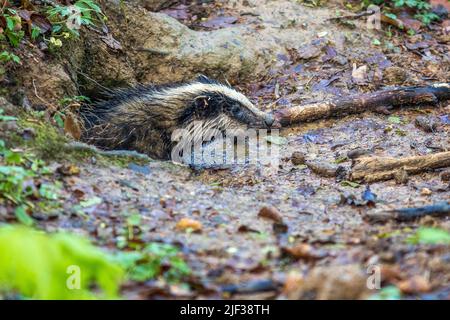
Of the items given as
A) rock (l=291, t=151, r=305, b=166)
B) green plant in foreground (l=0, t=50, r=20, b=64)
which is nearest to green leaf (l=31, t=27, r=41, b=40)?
green plant in foreground (l=0, t=50, r=20, b=64)

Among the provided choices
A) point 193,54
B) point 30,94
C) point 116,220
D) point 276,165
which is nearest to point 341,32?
point 193,54

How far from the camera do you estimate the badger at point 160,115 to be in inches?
261

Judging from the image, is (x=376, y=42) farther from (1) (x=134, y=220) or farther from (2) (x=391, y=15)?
(1) (x=134, y=220)

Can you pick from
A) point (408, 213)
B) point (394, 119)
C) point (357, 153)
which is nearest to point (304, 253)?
point (408, 213)

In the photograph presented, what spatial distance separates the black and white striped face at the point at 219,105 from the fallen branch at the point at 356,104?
28 cm

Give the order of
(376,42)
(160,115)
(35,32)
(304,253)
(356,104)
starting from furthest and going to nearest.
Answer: (376,42)
(356,104)
(160,115)
(35,32)
(304,253)

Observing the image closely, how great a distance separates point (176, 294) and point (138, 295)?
20 cm

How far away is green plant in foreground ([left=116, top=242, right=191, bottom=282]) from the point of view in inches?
132

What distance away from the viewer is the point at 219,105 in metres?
7.23

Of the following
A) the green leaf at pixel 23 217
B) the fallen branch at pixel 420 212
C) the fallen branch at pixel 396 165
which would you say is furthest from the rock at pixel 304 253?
the fallen branch at pixel 396 165

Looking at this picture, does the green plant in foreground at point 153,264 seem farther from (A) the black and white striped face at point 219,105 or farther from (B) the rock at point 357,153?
(A) the black and white striped face at point 219,105

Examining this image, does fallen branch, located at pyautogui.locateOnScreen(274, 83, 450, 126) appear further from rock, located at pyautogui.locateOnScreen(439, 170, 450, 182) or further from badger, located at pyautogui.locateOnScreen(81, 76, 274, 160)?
rock, located at pyautogui.locateOnScreen(439, 170, 450, 182)

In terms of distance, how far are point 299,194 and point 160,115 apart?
2.19m
